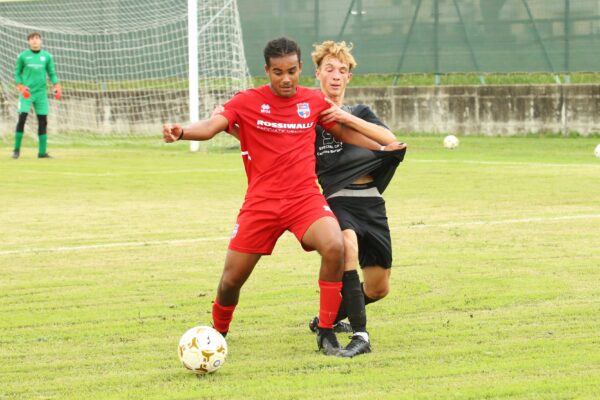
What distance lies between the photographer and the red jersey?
6.93 meters

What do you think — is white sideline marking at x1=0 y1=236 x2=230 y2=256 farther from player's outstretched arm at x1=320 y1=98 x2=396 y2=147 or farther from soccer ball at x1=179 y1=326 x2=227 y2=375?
soccer ball at x1=179 y1=326 x2=227 y2=375

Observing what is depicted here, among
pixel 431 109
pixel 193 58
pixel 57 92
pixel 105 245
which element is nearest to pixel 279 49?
pixel 105 245

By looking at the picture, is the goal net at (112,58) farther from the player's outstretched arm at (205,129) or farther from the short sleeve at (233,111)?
the player's outstretched arm at (205,129)

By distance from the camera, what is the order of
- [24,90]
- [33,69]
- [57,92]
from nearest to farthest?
[57,92] → [24,90] → [33,69]

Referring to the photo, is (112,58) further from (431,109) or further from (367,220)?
(367,220)

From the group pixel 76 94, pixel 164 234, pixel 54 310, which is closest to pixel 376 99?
pixel 76 94

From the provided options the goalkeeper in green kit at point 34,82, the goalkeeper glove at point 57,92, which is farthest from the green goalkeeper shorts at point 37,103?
the goalkeeper glove at point 57,92

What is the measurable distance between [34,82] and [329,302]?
17815 millimetres

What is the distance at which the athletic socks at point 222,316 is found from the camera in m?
7.12

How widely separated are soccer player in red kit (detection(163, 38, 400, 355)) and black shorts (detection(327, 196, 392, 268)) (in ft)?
→ 1.36

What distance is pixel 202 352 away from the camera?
623 cm

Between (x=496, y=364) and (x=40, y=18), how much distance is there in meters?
26.2

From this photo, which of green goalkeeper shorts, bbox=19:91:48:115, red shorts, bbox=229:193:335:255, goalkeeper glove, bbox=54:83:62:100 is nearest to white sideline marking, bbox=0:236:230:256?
red shorts, bbox=229:193:335:255

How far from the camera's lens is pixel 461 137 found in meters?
26.8
